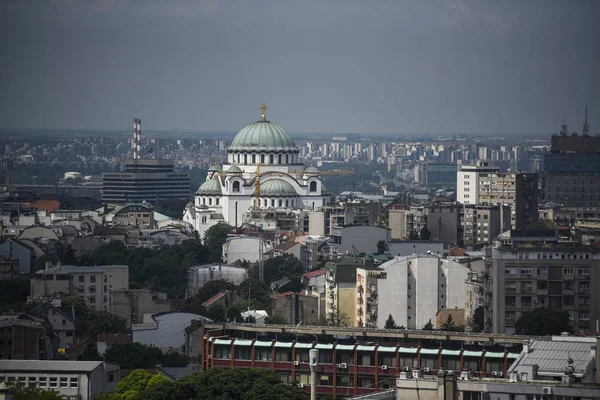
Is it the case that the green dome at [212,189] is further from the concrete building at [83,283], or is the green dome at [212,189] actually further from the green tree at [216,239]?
the concrete building at [83,283]

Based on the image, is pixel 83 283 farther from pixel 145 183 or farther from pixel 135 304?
pixel 145 183

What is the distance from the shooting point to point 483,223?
254 ft

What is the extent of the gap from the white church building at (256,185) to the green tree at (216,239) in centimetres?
449

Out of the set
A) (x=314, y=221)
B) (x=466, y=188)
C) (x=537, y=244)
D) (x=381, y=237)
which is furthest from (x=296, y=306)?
(x=466, y=188)

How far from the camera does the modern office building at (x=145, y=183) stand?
134m

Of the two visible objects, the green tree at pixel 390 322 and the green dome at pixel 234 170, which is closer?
the green tree at pixel 390 322

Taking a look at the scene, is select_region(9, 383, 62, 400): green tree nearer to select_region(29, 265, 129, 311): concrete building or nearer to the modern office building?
select_region(29, 265, 129, 311): concrete building

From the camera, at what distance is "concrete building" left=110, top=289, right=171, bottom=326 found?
51156mm

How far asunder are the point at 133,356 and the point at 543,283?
9439mm

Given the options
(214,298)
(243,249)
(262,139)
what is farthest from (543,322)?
(262,139)

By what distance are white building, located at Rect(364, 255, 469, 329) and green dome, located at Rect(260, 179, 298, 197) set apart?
158 ft

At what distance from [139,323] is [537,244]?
9260mm

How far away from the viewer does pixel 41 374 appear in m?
31.0

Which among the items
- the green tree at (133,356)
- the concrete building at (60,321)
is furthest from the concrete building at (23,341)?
the concrete building at (60,321)
